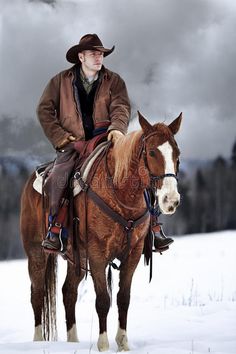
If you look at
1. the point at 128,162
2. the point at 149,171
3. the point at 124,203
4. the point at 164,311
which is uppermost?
the point at 128,162

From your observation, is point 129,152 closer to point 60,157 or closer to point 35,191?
point 60,157

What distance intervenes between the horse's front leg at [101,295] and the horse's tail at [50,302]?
1.60 metres

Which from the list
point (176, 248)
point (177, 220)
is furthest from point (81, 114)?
point (177, 220)

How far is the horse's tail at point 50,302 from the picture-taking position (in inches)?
284

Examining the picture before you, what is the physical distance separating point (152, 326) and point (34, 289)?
187 centimetres

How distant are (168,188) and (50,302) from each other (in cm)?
322

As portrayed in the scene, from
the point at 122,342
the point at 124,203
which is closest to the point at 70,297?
the point at 122,342

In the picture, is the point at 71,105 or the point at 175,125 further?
the point at 71,105

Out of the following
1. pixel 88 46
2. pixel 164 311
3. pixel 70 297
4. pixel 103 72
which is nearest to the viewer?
pixel 88 46

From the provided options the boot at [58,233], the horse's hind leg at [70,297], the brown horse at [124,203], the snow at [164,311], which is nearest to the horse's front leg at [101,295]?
the brown horse at [124,203]

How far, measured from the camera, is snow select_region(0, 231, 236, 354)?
19.8 ft

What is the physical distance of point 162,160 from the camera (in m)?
4.96

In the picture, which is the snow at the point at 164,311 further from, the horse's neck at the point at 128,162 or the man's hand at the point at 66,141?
the man's hand at the point at 66,141

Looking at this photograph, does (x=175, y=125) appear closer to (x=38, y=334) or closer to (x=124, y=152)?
(x=124, y=152)
